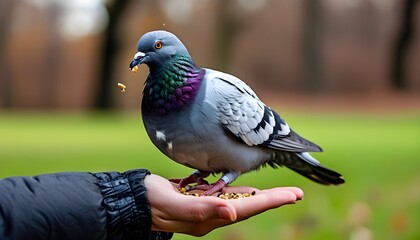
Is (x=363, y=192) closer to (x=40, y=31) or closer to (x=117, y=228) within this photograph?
(x=117, y=228)

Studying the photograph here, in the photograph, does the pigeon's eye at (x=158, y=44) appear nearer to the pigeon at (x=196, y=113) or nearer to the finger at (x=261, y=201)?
the pigeon at (x=196, y=113)

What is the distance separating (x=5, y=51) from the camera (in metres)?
13.7

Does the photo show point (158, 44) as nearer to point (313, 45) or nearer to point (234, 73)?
point (234, 73)

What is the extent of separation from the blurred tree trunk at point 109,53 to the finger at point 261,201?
27.4 ft

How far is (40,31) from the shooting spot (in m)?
13.3

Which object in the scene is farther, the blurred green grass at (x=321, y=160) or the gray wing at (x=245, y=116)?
the blurred green grass at (x=321, y=160)

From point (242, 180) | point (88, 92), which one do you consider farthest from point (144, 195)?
point (88, 92)

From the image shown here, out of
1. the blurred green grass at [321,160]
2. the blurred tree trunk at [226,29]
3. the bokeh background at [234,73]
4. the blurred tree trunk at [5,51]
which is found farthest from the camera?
the blurred tree trunk at [5,51]

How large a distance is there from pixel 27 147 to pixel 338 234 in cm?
363

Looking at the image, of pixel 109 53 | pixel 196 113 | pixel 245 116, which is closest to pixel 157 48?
pixel 196 113

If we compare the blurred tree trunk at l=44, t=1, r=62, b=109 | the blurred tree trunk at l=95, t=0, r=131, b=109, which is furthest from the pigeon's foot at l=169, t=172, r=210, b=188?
the blurred tree trunk at l=44, t=1, r=62, b=109

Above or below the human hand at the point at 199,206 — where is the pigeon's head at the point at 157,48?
above

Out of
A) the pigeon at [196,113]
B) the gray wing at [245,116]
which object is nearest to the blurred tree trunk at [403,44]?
the gray wing at [245,116]

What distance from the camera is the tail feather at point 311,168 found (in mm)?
2062
